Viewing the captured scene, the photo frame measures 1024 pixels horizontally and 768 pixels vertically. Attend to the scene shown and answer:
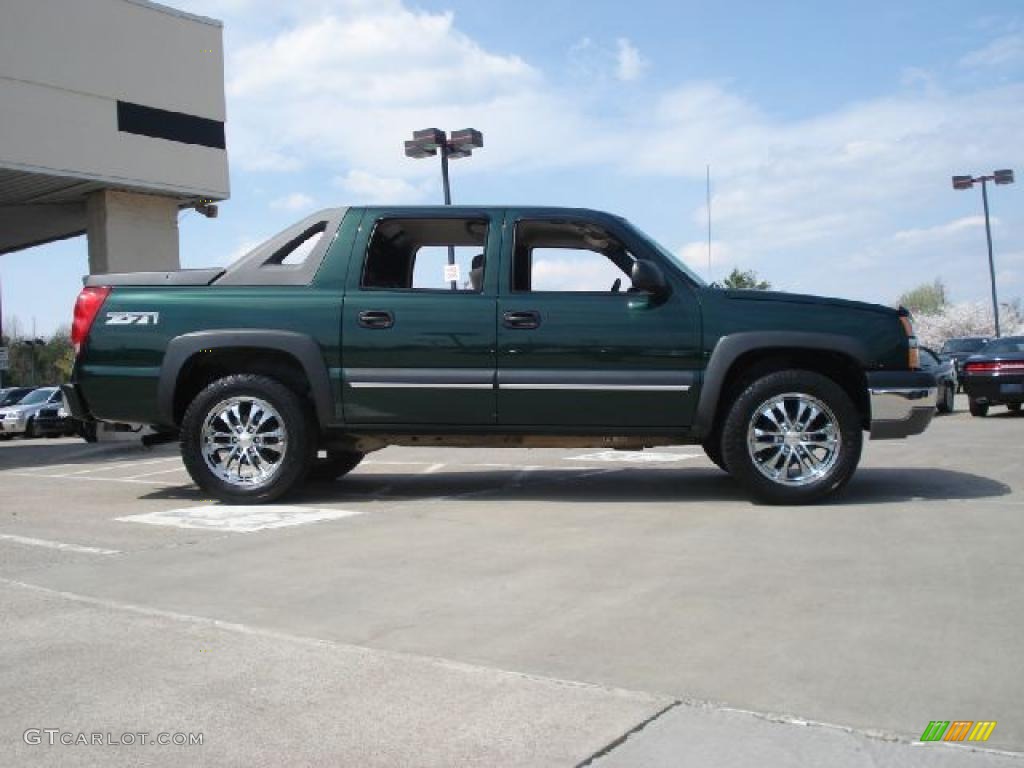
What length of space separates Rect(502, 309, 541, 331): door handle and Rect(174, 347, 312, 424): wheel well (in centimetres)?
145

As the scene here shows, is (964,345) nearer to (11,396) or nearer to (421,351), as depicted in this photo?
(421,351)

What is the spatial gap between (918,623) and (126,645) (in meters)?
2.90

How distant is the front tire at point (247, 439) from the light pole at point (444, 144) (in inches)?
503

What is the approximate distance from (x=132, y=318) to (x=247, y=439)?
113 centimetres

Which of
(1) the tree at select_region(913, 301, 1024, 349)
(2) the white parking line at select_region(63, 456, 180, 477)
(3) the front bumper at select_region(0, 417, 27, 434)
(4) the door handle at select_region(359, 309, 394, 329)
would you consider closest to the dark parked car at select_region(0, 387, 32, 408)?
(3) the front bumper at select_region(0, 417, 27, 434)

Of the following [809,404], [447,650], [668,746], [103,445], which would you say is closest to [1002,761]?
[668,746]

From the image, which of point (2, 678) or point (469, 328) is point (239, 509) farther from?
point (2, 678)

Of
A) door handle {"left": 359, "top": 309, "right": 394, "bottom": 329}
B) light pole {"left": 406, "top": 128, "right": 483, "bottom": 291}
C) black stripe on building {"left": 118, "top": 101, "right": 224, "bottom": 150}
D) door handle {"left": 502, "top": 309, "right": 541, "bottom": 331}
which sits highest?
black stripe on building {"left": 118, "top": 101, "right": 224, "bottom": 150}

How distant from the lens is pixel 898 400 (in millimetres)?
6461

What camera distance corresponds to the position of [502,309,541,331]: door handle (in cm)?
655

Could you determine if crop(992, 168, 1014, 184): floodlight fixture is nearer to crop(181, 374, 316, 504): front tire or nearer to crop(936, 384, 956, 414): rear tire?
crop(936, 384, 956, 414): rear tire

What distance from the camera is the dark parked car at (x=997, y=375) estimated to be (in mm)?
15672

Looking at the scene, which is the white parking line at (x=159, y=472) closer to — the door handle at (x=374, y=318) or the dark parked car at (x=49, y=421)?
the door handle at (x=374, y=318)

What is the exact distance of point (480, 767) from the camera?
2.57 meters
